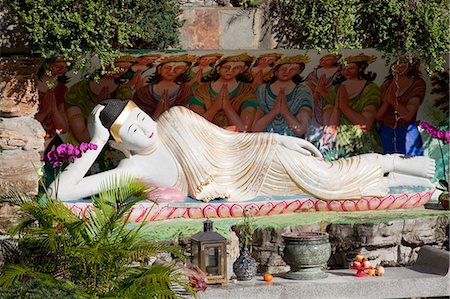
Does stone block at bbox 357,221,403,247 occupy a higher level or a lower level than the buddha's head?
lower

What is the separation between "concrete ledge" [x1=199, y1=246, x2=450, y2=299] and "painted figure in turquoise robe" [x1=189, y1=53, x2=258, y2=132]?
7.60 feet

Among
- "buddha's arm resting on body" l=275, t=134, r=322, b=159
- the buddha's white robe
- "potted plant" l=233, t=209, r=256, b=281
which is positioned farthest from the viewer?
"buddha's arm resting on body" l=275, t=134, r=322, b=159

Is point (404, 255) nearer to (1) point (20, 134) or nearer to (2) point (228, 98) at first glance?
(2) point (228, 98)

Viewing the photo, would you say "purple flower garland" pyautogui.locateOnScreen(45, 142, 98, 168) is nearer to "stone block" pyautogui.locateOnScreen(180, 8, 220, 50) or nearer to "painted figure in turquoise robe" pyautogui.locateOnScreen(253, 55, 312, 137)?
"stone block" pyautogui.locateOnScreen(180, 8, 220, 50)

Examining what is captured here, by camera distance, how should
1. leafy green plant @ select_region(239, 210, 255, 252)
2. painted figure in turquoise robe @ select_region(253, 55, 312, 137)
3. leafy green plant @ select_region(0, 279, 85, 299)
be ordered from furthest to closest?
painted figure in turquoise robe @ select_region(253, 55, 312, 137), leafy green plant @ select_region(239, 210, 255, 252), leafy green plant @ select_region(0, 279, 85, 299)

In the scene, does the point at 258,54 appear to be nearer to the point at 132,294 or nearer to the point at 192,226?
the point at 192,226

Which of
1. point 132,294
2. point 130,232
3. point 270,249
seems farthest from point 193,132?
point 132,294

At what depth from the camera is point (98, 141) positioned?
10.8 metres

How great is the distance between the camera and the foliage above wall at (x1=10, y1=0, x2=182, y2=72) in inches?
388

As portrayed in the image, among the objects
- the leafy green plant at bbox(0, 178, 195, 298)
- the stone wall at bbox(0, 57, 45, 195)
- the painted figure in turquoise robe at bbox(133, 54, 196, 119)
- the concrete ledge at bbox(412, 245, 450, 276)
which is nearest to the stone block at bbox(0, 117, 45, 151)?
the stone wall at bbox(0, 57, 45, 195)

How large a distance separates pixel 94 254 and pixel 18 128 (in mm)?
2325

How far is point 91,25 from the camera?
9914 mm

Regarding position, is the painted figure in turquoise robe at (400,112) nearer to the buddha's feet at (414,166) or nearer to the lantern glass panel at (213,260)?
the buddha's feet at (414,166)

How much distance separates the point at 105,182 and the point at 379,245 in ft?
8.64
